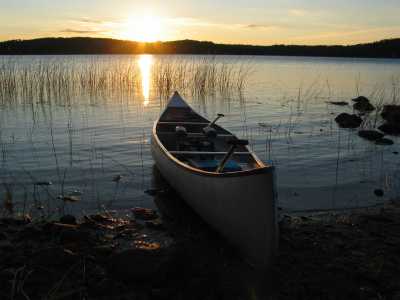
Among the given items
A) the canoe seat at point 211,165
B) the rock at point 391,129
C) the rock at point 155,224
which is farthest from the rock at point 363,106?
the rock at point 155,224

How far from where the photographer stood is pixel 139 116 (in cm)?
1714

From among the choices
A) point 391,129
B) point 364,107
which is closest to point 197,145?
point 391,129

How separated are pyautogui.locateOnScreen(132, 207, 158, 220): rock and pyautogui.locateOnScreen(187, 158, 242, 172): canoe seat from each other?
1105mm

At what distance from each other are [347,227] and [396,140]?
816 centimetres

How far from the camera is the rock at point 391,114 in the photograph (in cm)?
1516

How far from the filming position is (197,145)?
867 centimetres

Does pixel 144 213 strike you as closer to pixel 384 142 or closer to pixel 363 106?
pixel 384 142

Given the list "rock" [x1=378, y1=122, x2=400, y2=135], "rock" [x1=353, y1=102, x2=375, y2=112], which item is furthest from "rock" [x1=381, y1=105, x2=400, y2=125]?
"rock" [x1=353, y1=102, x2=375, y2=112]

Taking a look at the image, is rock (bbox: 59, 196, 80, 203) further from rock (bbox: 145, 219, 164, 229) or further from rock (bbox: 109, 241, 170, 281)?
rock (bbox: 109, 241, 170, 281)

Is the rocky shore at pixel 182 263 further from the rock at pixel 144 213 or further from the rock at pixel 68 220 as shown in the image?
the rock at pixel 144 213

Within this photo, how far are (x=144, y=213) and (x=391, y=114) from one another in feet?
39.8

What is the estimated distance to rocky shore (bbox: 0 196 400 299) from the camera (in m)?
4.22

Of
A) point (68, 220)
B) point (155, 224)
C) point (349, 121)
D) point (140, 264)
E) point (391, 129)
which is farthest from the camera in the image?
point (349, 121)

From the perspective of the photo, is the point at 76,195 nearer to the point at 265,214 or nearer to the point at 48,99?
the point at 265,214
